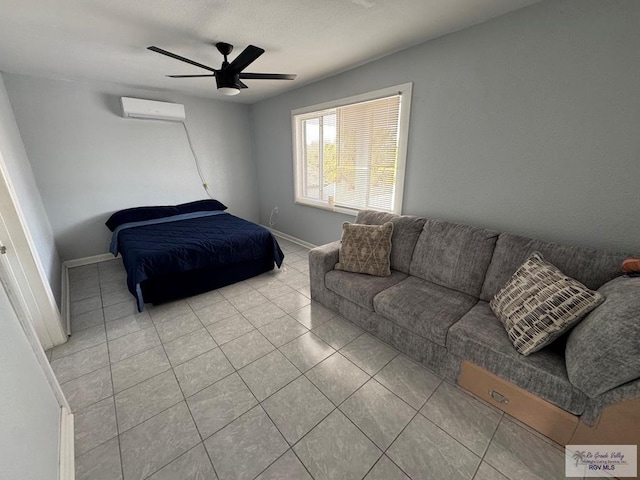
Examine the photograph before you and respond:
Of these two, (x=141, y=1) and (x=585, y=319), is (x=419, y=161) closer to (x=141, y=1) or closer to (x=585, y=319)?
(x=585, y=319)

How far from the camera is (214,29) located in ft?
6.40

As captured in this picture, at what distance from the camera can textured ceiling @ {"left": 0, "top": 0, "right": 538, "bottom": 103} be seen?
5.50 feet

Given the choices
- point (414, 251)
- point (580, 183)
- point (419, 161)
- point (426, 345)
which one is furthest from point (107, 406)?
point (580, 183)

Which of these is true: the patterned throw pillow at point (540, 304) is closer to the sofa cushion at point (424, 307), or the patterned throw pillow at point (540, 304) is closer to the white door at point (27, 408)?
the sofa cushion at point (424, 307)

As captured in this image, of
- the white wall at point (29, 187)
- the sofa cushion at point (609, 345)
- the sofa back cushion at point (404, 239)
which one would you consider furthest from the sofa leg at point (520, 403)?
the white wall at point (29, 187)

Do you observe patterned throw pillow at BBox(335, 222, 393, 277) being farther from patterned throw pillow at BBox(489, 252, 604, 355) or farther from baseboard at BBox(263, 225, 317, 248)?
baseboard at BBox(263, 225, 317, 248)

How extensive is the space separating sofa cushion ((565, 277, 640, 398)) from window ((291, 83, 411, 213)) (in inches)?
68.9

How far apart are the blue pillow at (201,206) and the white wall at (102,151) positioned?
9.7 inches

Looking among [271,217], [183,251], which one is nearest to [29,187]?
[183,251]

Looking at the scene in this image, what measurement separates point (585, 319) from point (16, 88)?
5.42m

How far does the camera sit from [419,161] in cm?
248

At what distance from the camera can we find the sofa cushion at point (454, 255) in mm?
1927

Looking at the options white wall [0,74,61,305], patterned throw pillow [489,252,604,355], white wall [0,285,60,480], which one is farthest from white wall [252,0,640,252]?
white wall [0,74,61,305]

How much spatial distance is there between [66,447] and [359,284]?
1.91 meters
